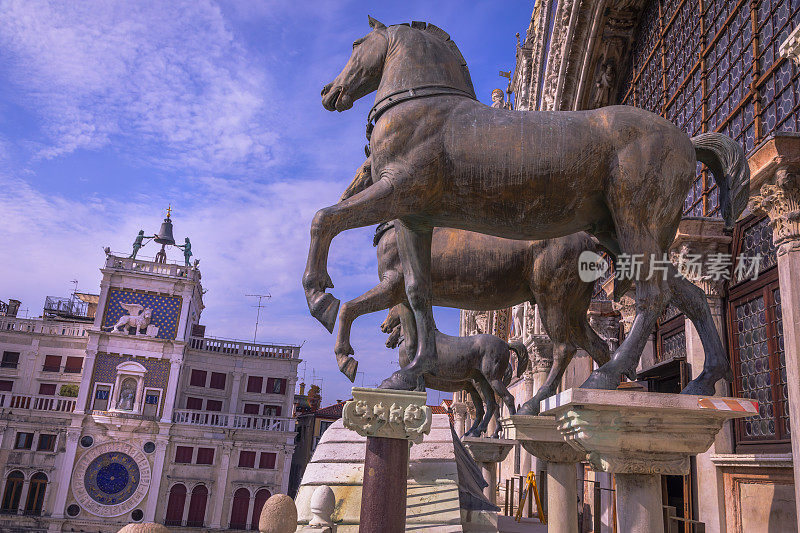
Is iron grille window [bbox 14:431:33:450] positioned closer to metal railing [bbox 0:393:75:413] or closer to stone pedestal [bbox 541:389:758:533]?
metal railing [bbox 0:393:75:413]

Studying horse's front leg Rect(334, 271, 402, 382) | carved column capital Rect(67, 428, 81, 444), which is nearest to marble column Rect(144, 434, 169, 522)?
carved column capital Rect(67, 428, 81, 444)

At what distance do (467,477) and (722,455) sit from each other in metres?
3.09

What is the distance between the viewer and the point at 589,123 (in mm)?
3793

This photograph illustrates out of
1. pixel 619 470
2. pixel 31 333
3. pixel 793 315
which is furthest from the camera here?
pixel 31 333

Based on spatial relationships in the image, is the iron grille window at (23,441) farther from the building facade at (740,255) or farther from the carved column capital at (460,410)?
the building facade at (740,255)

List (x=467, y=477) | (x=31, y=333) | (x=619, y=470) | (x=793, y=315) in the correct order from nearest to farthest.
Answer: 1. (x=619, y=470)
2. (x=793, y=315)
3. (x=467, y=477)
4. (x=31, y=333)

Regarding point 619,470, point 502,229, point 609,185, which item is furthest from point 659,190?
point 619,470

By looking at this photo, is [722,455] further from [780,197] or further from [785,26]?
[785,26]

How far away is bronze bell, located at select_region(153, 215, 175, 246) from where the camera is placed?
4912cm

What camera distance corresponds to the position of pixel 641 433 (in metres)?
3.39

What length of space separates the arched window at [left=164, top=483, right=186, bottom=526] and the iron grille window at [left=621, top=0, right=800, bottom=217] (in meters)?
36.6

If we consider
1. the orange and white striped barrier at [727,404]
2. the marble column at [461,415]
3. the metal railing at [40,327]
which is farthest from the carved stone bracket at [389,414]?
the metal railing at [40,327]

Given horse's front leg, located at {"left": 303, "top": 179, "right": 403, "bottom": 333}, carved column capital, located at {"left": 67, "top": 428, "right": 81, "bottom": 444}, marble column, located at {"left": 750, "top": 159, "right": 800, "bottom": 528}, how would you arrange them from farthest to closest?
1. carved column capital, located at {"left": 67, "top": 428, "right": 81, "bottom": 444}
2. marble column, located at {"left": 750, "top": 159, "right": 800, "bottom": 528}
3. horse's front leg, located at {"left": 303, "top": 179, "right": 403, "bottom": 333}

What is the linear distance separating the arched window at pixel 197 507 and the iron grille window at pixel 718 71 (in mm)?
36536
